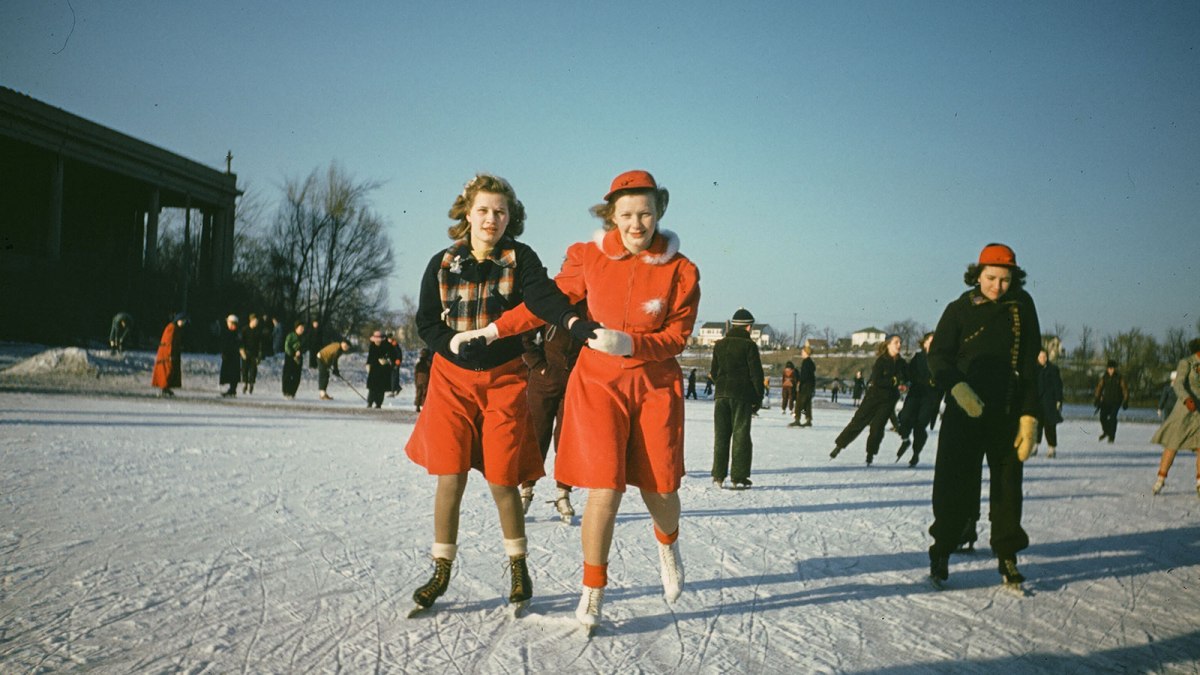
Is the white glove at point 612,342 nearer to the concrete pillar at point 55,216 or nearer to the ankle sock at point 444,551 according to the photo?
the ankle sock at point 444,551

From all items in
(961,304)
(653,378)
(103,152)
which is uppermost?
(103,152)

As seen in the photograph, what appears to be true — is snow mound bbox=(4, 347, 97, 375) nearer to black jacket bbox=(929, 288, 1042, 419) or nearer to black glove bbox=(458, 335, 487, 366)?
black glove bbox=(458, 335, 487, 366)

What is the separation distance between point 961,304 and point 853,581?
5.56ft

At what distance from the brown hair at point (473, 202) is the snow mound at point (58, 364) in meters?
20.3

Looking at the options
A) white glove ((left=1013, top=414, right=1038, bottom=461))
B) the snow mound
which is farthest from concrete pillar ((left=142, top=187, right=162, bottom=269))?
white glove ((left=1013, top=414, right=1038, bottom=461))

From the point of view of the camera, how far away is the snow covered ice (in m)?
2.98

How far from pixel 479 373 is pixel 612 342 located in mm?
691

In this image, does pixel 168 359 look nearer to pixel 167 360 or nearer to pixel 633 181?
pixel 167 360

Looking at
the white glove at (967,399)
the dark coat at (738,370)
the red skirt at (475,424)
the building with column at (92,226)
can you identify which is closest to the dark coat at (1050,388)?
the dark coat at (738,370)

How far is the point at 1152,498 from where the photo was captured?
8.33m

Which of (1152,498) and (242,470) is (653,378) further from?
(1152,498)

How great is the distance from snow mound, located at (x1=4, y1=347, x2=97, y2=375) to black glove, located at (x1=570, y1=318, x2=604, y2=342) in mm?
21044

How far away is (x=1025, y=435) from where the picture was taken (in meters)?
4.37

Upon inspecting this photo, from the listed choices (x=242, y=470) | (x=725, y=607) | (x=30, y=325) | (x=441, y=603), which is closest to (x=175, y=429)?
(x=242, y=470)
